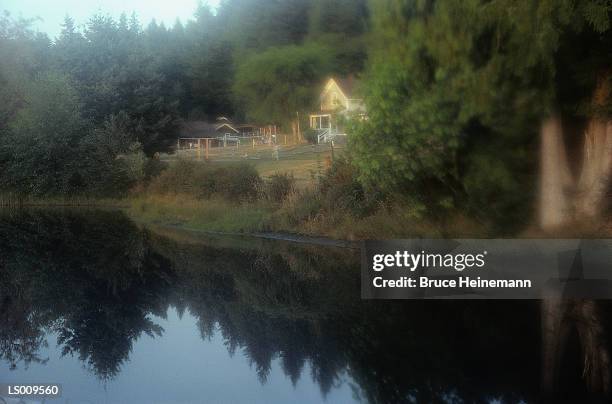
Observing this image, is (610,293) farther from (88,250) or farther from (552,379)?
(88,250)

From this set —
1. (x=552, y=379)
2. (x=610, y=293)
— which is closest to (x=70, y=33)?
(x=610, y=293)

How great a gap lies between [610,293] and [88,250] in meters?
14.9

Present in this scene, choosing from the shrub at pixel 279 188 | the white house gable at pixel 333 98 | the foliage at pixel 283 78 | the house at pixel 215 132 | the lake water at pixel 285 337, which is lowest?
the lake water at pixel 285 337

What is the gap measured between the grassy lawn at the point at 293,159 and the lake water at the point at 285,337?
303 inches

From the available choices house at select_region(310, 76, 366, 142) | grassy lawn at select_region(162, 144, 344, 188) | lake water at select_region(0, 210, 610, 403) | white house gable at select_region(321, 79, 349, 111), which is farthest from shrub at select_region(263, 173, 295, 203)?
lake water at select_region(0, 210, 610, 403)

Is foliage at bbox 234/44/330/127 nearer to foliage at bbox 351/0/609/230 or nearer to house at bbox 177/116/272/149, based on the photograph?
foliage at bbox 351/0/609/230

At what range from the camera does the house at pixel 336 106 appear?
18047 mm

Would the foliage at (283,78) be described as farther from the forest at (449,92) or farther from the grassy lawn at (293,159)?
the grassy lawn at (293,159)

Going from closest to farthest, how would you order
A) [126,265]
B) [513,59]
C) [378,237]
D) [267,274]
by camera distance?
[513,59], [267,274], [126,265], [378,237]

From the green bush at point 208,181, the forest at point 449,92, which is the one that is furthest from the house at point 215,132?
the forest at point 449,92

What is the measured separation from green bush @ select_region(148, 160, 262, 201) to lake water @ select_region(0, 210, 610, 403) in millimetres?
12031

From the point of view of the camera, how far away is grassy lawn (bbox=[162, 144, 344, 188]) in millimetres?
25600

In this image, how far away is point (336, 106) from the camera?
19250mm

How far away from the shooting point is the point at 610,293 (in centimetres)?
1297
